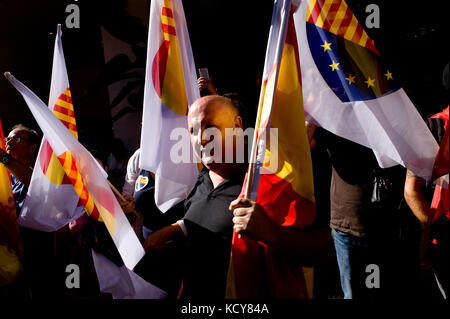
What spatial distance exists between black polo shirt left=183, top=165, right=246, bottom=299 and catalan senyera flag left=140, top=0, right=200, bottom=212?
75cm

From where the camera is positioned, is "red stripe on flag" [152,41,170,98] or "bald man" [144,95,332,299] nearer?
"bald man" [144,95,332,299]

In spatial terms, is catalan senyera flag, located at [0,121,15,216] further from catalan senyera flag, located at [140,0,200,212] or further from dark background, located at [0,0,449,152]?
dark background, located at [0,0,449,152]

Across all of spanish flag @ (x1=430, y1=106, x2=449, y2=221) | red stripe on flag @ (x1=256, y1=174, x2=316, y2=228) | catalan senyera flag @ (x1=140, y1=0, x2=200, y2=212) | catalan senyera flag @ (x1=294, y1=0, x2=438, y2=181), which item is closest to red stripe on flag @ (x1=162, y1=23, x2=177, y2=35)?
catalan senyera flag @ (x1=140, y1=0, x2=200, y2=212)

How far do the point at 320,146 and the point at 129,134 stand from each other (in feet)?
12.4

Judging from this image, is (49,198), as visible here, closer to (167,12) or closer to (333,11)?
(167,12)

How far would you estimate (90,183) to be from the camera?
2.08m

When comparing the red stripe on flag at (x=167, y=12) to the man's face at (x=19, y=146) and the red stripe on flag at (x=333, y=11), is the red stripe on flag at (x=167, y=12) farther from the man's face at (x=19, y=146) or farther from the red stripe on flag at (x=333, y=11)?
the man's face at (x=19, y=146)

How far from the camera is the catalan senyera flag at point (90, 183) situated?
6.21ft

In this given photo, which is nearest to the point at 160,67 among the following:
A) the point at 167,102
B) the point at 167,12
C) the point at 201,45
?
the point at 167,102

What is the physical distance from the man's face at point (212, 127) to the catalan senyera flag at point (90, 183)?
0.56 metres

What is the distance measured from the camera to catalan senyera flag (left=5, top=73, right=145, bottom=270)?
1893 millimetres

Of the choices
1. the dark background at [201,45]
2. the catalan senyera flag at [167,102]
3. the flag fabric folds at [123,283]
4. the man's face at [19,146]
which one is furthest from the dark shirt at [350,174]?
the man's face at [19,146]

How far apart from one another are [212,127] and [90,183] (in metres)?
0.81

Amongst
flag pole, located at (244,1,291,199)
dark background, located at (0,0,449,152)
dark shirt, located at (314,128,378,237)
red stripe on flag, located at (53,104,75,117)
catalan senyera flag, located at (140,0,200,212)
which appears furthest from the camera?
dark background, located at (0,0,449,152)
